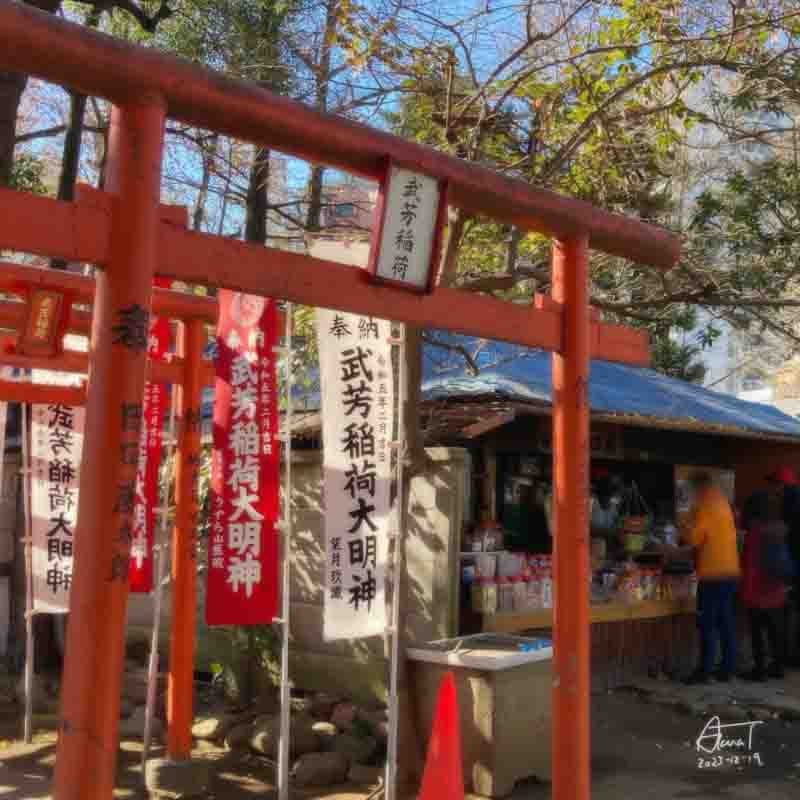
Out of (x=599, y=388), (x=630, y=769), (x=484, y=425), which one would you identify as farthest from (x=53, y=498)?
(x=599, y=388)

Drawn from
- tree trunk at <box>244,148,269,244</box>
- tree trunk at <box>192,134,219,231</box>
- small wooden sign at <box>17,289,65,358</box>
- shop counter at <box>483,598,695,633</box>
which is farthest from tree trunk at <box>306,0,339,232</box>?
shop counter at <box>483,598,695,633</box>

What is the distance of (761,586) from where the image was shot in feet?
32.6

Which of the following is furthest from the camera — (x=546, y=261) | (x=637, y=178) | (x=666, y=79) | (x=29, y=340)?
(x=546, y=261)

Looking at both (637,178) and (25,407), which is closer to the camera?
(25,407)

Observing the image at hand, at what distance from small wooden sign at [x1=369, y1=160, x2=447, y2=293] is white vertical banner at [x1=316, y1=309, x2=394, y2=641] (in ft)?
5.28

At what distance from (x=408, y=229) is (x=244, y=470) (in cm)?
239

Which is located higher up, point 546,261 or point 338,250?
point 546,261

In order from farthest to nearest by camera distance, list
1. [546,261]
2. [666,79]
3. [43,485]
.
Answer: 1. [546,261]
2. [666,79]
3. [43,485]

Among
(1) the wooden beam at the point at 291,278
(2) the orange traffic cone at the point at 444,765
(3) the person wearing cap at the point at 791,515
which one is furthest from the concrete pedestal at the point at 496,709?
(3) the person wearing cap at the point at 791,515

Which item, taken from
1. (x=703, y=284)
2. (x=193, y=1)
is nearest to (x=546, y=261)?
(x=703, y=284)

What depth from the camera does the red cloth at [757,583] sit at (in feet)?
32.6

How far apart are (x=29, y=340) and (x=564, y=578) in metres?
3.22

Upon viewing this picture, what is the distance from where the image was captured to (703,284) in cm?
906

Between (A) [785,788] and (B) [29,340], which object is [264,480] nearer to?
(B) [29,340]
